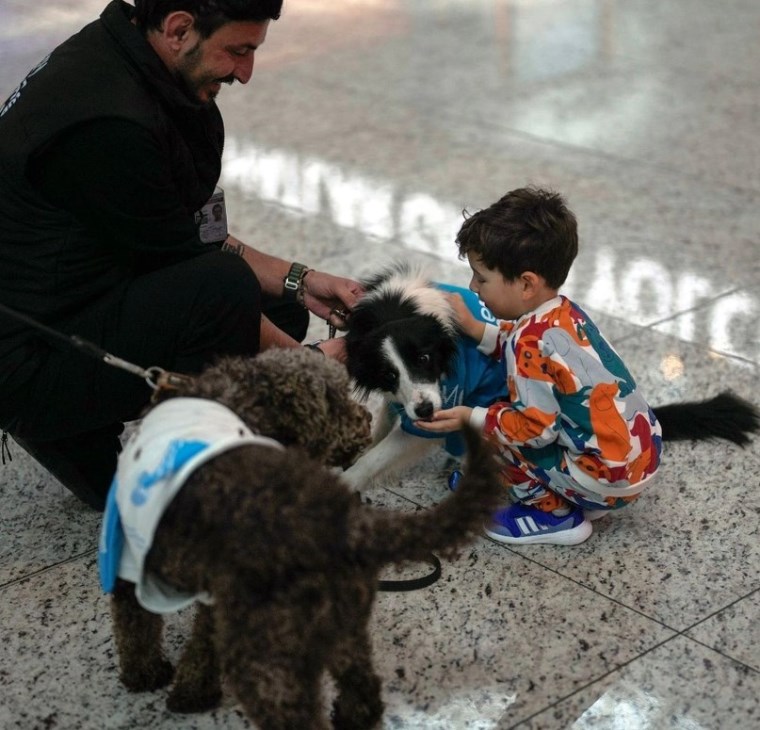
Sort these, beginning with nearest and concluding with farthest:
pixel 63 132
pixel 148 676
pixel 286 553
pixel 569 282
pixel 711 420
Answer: pixel 286 553
pixel 148 676
pixel 63 132
pixel 711 420
pixel 569 282

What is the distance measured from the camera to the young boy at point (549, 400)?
99.7 inches

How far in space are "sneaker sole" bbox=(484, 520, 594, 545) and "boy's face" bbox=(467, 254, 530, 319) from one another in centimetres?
53

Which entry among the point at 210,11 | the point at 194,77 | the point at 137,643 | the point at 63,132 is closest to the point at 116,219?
the point at 63,132

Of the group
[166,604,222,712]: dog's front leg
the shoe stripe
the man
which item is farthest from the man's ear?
the shoe stripe

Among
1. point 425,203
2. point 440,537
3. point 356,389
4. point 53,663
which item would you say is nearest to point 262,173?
point 425,203

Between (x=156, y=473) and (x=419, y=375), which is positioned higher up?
(x=156, y=473)

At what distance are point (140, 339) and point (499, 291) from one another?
855 mm

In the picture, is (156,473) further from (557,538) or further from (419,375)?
(557,538)

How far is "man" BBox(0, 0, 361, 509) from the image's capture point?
239cm

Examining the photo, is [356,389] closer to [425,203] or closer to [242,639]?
[242,639]

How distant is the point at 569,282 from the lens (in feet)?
13.3

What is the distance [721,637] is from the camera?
2.34m

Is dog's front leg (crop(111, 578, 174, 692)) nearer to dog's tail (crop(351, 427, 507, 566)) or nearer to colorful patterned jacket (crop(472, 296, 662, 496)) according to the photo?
dog's tail (crop(351, 427, 507, 566))

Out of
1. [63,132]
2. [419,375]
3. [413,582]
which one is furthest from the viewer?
[419,375]
